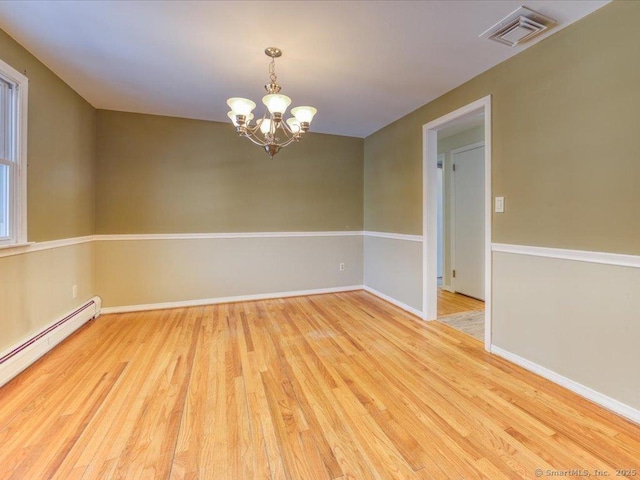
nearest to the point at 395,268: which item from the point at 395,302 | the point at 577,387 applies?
the point at 395,302

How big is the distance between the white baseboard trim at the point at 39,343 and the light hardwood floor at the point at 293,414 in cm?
7

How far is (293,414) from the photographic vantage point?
63.6 inches

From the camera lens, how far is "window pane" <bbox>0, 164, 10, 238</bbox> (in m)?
2.04

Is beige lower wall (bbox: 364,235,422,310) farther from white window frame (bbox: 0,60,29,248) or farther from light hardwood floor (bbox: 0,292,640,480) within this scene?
white window frame (bbox: 0,60,29,248)

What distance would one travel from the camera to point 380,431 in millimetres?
1486

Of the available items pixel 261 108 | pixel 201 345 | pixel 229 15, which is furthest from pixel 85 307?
pixel 229 15

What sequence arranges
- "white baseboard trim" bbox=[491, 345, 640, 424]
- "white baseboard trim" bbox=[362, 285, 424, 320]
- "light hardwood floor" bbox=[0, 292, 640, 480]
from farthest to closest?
"white baseboard trim" bbox=[362, 285, 424, 320], "white baseboard trim" bbox=[491, 345, 640, 424], "light hardwood floor" bbox=[0, 292, 640, 480]

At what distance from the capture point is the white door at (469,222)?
152 inches

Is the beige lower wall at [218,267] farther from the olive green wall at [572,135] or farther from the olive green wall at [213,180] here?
the olive green wall at [572,135]

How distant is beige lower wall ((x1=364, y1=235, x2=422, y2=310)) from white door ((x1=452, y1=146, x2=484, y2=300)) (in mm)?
1166

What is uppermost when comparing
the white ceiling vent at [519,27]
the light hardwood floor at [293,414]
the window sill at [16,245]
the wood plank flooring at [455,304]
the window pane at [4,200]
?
the white ceiling vent at [519,27]

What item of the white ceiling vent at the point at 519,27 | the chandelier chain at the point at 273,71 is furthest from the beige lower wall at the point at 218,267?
the white ceiling vent at the point at 519,27

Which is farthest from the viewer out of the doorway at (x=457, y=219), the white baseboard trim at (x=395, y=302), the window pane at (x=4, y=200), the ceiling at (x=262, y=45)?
the white baseboard trim at (x=395, y=302)

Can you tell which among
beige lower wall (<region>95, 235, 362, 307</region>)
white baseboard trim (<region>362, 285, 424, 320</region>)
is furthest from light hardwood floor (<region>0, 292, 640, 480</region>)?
beige lower wall (<region>95, 235, 362, 307</region>)
